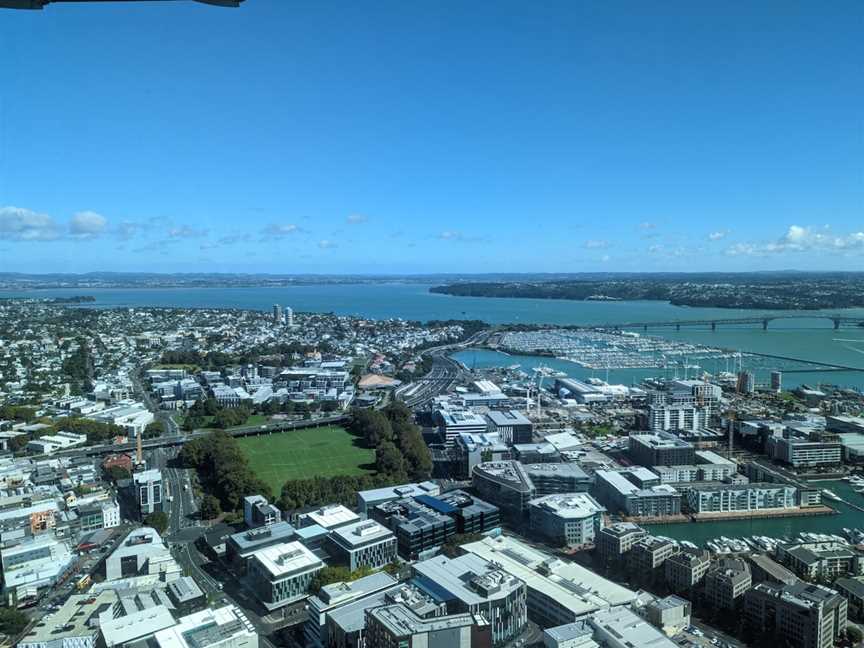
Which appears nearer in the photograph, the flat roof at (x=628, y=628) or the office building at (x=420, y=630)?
the office building at (x=420, y=630)

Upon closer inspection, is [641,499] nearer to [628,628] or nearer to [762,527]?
[762,527]

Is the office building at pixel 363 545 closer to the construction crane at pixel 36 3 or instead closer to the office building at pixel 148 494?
the office building at pixel 148 494

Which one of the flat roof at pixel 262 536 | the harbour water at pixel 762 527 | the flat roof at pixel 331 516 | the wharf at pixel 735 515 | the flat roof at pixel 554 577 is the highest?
the flat roof at pixel 262 536

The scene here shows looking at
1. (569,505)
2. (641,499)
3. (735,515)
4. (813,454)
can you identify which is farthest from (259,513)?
(813,454)

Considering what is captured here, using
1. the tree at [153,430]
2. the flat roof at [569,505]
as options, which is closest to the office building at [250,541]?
the flat roof at [569,505]

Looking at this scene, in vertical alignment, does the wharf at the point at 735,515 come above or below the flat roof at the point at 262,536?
below

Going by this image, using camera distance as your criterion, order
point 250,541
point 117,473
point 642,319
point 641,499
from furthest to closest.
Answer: point 642,319 < point 117,473 < point 641,499 < point 250,541
